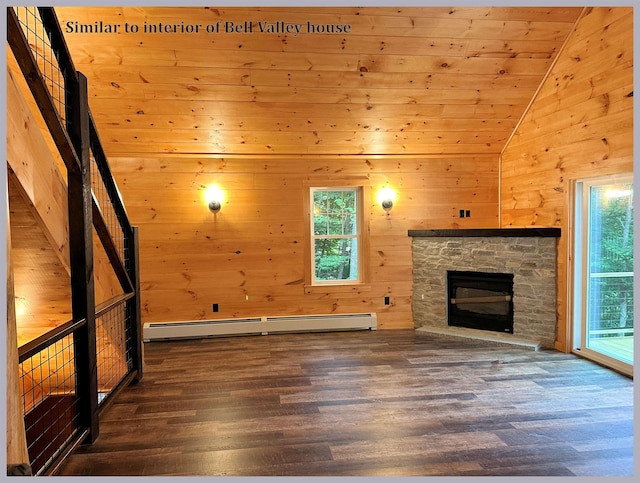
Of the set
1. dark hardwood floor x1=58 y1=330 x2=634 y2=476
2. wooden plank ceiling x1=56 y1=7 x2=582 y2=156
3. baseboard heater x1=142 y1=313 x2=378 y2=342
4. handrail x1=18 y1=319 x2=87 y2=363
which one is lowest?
dark hardwood floor x1=58 y1=330 x2=634 y2=476

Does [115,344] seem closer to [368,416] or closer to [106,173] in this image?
[106,173]

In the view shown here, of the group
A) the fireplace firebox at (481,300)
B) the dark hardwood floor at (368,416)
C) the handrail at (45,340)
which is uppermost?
the handrail at (45,340)

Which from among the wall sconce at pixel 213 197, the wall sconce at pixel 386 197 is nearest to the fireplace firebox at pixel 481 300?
the wall sconce at pixel 386 197

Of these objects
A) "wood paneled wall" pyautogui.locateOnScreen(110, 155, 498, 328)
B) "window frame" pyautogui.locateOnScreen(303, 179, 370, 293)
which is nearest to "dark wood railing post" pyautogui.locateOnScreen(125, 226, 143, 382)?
"wood paneled wall" pyautogui.locateOnScreen(110, 155, 498, 328)

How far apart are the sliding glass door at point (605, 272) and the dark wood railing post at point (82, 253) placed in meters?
4.35

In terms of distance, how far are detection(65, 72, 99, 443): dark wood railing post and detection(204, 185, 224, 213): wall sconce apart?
2722mm

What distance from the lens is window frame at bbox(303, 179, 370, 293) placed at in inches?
225

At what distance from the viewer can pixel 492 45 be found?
4266 mm

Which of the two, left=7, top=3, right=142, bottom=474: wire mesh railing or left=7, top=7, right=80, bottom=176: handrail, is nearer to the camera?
left=7, top=7, right=80, bottom=176: handrail

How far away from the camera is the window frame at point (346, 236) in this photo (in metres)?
5.71

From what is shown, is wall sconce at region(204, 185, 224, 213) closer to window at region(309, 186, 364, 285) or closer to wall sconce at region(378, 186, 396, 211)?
window at region(309, 186, 364, 285)

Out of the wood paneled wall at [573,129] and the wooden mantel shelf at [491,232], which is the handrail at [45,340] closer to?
the wooden mantel shelf at [491,232]

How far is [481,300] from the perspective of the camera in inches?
213

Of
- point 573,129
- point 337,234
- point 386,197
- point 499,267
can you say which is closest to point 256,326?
point 337,234
